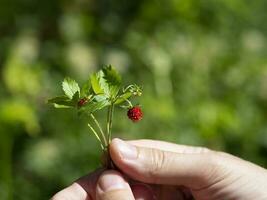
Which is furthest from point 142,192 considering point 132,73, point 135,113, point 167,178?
point 132,73

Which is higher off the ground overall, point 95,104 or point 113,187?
point 95,104

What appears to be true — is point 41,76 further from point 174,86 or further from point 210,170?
point 210,170

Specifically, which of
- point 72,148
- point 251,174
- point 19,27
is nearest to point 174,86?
point 72,148

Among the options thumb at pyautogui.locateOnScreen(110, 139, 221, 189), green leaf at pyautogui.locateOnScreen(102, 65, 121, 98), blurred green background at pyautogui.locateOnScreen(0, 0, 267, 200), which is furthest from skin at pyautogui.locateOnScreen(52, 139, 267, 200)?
blurred green background at pyautogui.locateOnScreen(0, 0, 267, 200)

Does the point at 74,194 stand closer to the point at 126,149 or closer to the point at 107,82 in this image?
the point at 126,149

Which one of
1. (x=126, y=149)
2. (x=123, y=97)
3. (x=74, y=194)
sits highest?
(x=123, y=97)

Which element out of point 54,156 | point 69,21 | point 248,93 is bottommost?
point 54,156
